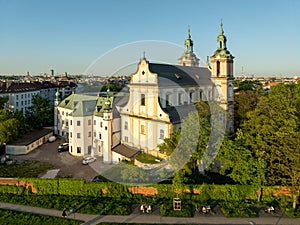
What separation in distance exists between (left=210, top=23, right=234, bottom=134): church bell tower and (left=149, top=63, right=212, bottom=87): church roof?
145 cm

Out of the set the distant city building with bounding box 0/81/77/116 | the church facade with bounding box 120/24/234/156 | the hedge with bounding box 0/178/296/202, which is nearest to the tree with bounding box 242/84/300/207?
the hedge with bounding box 0/178/296/202

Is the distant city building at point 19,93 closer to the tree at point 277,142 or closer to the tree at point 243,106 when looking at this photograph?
the tree at point 243,106

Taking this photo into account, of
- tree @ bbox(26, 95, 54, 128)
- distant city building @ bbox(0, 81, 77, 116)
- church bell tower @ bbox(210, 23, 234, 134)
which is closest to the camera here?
church bell tower @ bbox(210, 23, 234, 134)

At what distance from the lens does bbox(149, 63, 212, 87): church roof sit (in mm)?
31256

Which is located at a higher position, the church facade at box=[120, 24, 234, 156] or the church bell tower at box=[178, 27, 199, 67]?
the church bell tower at box=[178, 27, 199, 67]

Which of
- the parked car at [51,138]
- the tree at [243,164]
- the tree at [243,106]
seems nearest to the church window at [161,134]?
the tree at [243,164]

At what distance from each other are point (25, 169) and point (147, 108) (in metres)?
14.7

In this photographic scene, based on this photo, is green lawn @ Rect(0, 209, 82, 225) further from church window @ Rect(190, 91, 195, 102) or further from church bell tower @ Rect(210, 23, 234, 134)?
church bell tower @ Rect(210, 23, 234, 134)

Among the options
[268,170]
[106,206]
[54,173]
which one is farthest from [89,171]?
[268,170]

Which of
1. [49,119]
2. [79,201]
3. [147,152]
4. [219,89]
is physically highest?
[219,89]

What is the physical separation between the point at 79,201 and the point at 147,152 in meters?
10.5

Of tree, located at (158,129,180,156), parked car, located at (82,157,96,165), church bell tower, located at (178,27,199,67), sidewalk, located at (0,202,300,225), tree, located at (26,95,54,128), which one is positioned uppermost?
church bell tower, located at (178,27,199,67)

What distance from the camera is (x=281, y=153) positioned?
2161 cm

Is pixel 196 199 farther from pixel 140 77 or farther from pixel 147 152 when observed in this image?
pixel 140 77
